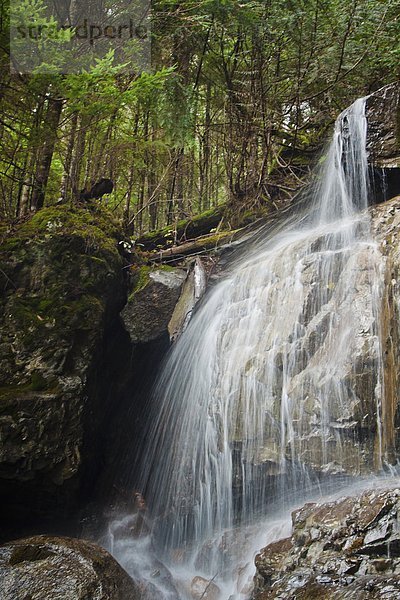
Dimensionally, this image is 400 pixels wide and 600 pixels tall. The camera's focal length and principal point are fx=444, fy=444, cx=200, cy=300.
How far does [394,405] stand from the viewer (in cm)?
414

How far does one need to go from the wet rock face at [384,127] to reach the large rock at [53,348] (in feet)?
14.2

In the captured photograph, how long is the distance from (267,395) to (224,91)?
7.50m

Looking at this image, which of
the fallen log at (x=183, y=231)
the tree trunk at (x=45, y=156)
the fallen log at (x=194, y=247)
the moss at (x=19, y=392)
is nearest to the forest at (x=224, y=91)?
the tree trunk at (x=45, y=156)

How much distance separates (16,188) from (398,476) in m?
9.58

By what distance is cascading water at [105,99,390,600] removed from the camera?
449 centimetres

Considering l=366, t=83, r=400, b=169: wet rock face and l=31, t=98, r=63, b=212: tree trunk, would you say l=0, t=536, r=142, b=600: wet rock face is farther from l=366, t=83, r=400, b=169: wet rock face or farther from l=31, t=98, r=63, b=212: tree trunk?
l=366, t=83, r=400, b=169: wet rock face

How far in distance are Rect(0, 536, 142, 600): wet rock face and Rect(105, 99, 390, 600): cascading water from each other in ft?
3.50

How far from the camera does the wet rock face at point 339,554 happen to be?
2848 mm

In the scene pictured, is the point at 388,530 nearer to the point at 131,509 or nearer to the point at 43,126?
the point at 131,509

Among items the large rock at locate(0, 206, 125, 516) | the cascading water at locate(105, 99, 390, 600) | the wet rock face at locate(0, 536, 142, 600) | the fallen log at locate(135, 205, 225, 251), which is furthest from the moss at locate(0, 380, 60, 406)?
the fallen log at locate(135, 205, 225, 251)

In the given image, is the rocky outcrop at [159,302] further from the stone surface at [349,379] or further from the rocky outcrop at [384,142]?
the rocky outcrop at [384,142]

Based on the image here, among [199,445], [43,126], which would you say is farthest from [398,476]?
[43,126]

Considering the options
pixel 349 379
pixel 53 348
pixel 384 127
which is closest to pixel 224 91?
pixel 384 127

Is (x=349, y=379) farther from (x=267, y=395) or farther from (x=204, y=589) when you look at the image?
(x=204, y=589)
